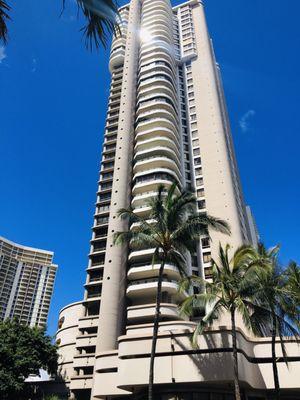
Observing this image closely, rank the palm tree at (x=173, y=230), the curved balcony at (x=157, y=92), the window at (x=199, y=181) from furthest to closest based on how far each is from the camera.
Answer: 1. the curved balcony at (x=157, y=92)
2. the window at (x=199, y=181)
3. the palm tree at (x=173, y=230)

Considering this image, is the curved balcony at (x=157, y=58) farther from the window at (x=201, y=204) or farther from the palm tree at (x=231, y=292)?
the palm tree at (x=231, y=292)

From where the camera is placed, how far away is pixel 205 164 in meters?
66.5

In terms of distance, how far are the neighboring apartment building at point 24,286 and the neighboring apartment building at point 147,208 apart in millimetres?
68023

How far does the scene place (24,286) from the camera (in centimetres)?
12575

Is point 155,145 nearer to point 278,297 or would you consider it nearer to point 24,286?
point 278,297

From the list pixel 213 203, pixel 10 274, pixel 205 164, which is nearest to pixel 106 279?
pixel 213 203

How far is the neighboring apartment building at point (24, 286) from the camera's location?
12006 cm

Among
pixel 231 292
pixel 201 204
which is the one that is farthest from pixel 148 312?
pixel 231 292

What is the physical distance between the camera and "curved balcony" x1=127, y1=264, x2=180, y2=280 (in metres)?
49.8

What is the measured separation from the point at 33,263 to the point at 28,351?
91.9 metres

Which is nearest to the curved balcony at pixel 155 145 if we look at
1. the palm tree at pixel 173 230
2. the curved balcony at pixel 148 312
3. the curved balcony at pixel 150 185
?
the curved balcony at pixel 150 185

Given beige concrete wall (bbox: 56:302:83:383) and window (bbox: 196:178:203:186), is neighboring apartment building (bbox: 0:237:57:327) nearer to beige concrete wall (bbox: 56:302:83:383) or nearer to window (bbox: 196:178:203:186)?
beige concrete wall (bbox: 56:302:83:383)

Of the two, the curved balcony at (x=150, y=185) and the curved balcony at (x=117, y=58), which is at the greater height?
the curved balcony at (x=117, y=58)

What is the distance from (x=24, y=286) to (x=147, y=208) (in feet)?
292
